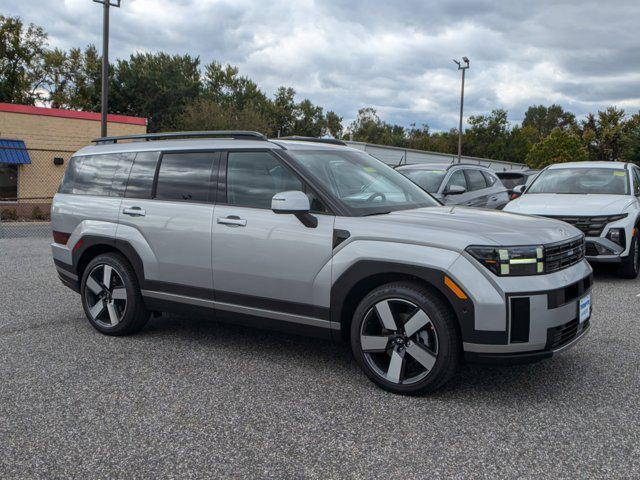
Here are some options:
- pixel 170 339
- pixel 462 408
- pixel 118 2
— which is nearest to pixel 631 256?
pixel 462 408

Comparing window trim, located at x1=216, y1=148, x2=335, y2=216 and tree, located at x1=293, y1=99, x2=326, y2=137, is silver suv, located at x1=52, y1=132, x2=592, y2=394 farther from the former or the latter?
tree, located at x1=293, y1=99, x2=326, y2=137

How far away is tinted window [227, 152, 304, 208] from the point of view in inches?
180

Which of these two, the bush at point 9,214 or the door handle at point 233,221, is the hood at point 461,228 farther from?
the bush at point 9,214

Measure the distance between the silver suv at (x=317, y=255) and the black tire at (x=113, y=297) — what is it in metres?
0.01

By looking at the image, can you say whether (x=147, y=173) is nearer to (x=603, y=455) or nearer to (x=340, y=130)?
(x=603, y=455)

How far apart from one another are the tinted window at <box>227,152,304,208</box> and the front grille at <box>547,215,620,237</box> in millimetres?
5113

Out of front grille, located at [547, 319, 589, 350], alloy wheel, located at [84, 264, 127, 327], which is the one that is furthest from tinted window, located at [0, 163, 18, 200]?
front grille, located at [547, 319, 589, 350]

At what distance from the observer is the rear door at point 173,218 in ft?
15.9

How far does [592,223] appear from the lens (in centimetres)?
821

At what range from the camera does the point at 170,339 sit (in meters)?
5.46

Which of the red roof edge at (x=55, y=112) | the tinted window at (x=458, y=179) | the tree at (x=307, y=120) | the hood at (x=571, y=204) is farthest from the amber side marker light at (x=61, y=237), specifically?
the tree at (x=307, y=120)

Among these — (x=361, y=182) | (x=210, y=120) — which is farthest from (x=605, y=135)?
(x=361, y=182)

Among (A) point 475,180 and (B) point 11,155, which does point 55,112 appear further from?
(A) point 475,180

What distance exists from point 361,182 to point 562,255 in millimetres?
1624
